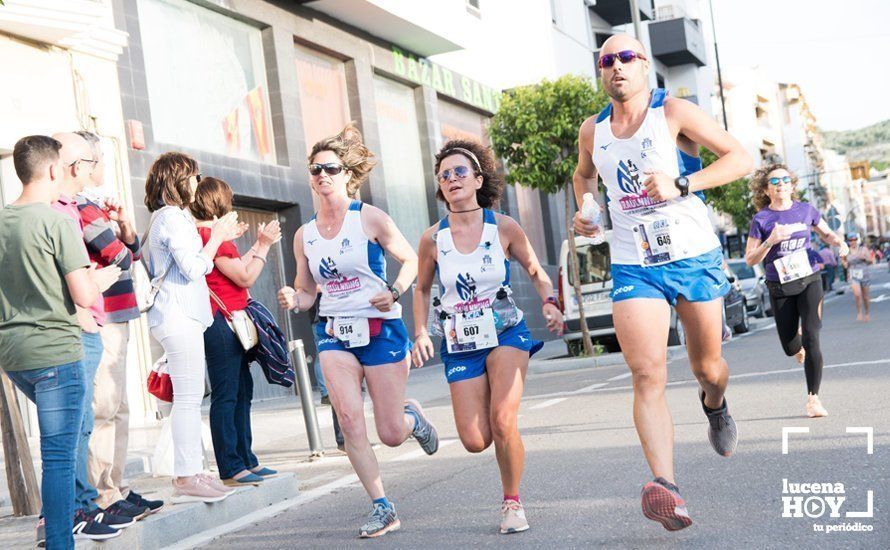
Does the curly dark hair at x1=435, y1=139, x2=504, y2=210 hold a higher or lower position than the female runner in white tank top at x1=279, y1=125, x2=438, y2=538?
higher

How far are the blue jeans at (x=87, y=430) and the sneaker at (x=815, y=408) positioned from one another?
5.06 metres

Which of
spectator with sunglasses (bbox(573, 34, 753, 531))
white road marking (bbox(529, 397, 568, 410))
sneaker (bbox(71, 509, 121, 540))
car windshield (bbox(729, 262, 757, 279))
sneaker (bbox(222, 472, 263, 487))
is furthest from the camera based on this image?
car windshield (bbox(729, 262, 757, 279))

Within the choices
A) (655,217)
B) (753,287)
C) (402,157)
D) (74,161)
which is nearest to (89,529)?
(74,161)

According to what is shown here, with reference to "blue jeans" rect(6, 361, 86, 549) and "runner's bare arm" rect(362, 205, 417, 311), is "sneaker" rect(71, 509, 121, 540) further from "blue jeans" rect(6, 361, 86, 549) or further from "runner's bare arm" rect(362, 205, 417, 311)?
"runner's bare arm" rect(362, 205, 417, 311)

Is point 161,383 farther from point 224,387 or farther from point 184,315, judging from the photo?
point 184,315

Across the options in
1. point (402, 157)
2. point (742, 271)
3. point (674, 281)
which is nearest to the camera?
point (674, 281)

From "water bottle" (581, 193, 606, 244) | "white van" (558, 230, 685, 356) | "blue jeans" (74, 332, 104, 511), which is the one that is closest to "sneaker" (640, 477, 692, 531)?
"water bottle" (581, 193, 606, 244)

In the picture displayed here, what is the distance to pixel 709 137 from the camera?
17.4 ft

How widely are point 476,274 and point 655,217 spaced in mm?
960

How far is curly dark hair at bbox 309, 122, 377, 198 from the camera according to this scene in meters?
6.48

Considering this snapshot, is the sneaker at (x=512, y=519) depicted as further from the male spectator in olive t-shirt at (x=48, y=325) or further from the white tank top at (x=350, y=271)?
the male spectator in olive t-shirt at (x=48, y=325)

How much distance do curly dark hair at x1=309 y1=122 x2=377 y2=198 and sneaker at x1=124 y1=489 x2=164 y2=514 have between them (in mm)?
1974

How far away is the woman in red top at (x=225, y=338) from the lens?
7.13 meters

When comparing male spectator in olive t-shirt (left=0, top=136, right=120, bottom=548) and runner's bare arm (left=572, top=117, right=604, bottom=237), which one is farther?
runner's bare arm (left=572, top=117, right=604, bottom=237)
